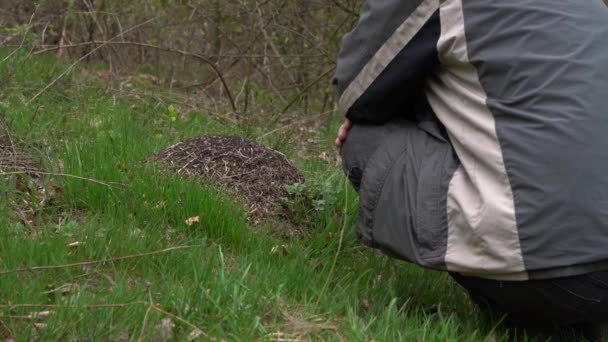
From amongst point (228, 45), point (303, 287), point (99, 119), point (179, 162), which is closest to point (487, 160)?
point (303, 287)

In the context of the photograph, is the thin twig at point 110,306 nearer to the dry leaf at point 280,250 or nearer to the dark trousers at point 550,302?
the dry leaf at point 280,250

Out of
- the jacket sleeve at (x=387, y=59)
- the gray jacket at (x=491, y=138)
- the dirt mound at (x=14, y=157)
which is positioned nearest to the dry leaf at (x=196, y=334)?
the gray jacket at (x=491, y=138)

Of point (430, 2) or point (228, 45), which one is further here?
point (228, 45)

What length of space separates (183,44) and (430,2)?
5853 millimetres

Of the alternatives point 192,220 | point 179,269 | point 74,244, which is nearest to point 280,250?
point 192,220

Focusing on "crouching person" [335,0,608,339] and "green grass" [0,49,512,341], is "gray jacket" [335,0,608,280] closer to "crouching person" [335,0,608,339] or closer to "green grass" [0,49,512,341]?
"crouching person" [335,0,608,339]

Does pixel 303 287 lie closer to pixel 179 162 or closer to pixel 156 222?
pixel 156 222

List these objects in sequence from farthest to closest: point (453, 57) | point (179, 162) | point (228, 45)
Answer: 1. point (228, 45)
2. point (179, 162)
3. point (453, 57)

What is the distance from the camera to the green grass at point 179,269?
2393 mm

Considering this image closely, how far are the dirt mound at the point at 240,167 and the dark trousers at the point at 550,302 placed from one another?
1213mm

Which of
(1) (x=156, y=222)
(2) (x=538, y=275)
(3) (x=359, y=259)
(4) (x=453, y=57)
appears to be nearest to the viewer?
(2) (x=538, y=275)

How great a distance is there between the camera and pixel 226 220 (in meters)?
3.26

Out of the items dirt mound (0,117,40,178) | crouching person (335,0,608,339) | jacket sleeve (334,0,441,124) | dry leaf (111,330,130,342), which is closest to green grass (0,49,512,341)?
dry leaf (111,330,130,342)

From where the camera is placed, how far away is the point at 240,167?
3816 mm
